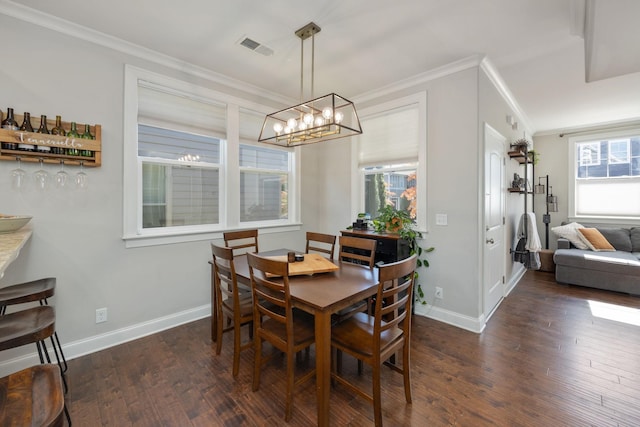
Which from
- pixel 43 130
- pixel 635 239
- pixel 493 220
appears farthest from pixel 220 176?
pixel 635 239

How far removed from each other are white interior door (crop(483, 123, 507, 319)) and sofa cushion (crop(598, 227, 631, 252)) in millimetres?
2713

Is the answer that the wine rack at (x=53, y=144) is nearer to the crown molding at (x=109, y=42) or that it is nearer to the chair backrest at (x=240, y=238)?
the crown molding at (x=109, y=42)

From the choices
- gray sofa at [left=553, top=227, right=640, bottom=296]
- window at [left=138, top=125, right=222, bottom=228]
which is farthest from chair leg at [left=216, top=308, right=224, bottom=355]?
gray sofa at [left=553, top=227, right=640, bottom=296]

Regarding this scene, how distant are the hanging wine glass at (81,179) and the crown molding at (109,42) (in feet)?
3.72

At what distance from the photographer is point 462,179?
303 cm

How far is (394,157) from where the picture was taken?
3.65 meters

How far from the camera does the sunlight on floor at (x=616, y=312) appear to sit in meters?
3.23

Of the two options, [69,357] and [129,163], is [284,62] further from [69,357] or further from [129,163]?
[69,357]

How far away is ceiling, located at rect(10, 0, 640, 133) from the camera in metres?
2.12

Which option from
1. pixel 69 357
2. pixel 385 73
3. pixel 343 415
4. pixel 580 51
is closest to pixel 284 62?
pixel 385 73

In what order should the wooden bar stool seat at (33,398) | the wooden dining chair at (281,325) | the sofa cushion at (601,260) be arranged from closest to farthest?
1. the wooden bar stool seat at (33,398)
2. the wooden dining chair at (281,325)
3. the sofa cushion at (601,260)

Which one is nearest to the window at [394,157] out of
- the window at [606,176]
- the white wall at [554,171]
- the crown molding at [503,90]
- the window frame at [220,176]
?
the crown molding at [503,90]

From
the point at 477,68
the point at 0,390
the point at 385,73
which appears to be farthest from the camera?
the point at 385,73

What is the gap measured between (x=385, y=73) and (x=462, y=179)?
1.51m
